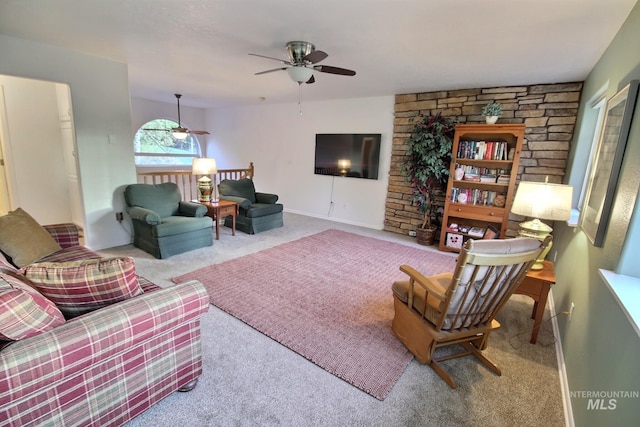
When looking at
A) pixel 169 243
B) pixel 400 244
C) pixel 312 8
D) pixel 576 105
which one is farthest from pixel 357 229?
pixel 312 8

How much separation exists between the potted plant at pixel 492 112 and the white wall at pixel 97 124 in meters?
4.86

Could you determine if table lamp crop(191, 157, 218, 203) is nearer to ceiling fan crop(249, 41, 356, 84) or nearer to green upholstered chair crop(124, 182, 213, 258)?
green upholstered chair crop(124, 182, 213, 258)

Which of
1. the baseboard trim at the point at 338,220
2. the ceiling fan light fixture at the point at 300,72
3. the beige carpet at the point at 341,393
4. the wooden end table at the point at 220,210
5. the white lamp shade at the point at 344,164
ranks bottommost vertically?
the beige carpet at the point at 341,393

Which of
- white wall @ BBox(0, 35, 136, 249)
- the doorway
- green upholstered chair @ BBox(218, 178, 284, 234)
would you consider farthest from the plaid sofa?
the doorway

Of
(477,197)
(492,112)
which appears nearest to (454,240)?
(477,197)

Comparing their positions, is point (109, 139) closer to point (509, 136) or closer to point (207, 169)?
point (207, 169)

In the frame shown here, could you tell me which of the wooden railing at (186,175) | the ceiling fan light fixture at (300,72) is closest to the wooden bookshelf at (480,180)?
the ceiling fan light fixture at (300,72)

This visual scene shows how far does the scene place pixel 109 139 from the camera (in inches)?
152

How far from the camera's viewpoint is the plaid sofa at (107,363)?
109cm

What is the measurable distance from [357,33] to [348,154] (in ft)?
10.7

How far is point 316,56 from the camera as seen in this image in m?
2.51

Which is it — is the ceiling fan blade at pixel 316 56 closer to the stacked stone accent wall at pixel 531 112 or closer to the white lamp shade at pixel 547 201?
the white lamp shade at pixel 547 201

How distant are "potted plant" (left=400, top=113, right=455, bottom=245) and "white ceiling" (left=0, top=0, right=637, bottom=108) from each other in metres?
0.64

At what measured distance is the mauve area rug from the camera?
201cm
